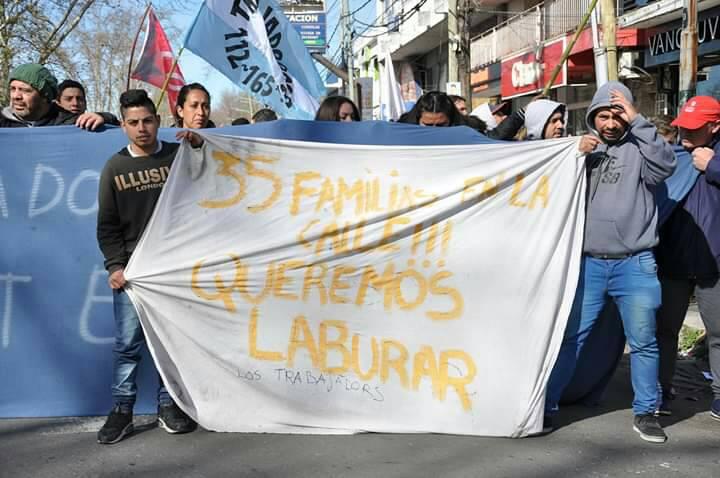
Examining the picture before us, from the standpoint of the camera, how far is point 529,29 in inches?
836

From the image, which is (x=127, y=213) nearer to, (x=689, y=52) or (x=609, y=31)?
(x=609, y=31)

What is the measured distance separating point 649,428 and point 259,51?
4.36m

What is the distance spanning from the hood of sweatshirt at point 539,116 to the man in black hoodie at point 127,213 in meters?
1.91

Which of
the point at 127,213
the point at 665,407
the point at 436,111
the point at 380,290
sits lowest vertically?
the point at 665,407

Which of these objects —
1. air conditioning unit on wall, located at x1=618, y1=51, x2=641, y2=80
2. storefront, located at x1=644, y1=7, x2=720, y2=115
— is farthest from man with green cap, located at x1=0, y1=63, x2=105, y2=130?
air conditioning unit on wall, located at x1=618, y1=51, x2=641, y2=80

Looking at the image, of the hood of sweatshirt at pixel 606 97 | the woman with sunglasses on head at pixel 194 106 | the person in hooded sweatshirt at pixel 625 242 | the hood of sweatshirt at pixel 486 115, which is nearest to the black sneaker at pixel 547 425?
the person in hooded sweatshirt at pixel 625 242

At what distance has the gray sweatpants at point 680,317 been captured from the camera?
13.9 ft

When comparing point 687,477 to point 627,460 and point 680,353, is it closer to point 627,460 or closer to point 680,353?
point 627,460

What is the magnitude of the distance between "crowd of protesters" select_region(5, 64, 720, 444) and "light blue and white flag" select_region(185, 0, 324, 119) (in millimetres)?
2239

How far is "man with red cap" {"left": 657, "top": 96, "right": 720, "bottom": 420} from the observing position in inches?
165

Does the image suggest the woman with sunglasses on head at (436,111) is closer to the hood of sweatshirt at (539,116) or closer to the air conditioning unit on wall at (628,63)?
the hood of sweatshirt at (539,116)

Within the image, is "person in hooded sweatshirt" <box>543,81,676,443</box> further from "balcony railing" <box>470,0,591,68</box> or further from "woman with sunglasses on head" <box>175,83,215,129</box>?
"balcony railing" <box>470,0,591,68</box>

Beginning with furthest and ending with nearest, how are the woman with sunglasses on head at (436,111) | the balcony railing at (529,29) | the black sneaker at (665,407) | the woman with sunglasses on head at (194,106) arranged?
the balcony railing at (529,29) → the woman with sunglasses on head at (194,106) → the woman with sunglasses on head at (436,111) → the black sneaker at (665,407)

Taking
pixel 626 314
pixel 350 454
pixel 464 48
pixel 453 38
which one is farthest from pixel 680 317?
pixel 453 38
